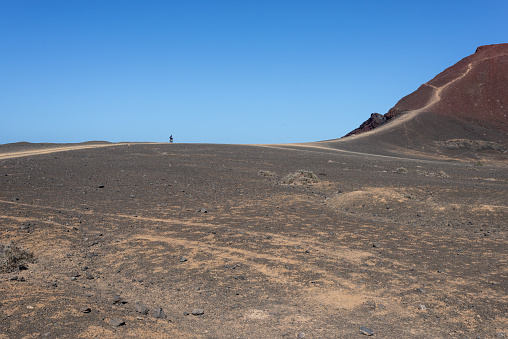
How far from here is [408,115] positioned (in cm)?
6256

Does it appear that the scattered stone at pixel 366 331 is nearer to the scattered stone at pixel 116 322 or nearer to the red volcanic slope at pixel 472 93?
the scattered stone at pixel 116 322

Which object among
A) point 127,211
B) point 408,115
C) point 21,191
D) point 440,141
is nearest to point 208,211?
point 127,211

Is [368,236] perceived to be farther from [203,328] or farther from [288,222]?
[203,328]

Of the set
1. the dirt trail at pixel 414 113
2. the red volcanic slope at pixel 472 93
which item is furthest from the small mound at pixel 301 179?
the red volcanic slope at pixel 472 93

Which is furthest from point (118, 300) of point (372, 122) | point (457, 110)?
point (372, 122)

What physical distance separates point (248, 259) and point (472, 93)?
68.7 meters

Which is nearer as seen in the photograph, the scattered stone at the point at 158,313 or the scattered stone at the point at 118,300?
the scattered stone at the point at 158,313

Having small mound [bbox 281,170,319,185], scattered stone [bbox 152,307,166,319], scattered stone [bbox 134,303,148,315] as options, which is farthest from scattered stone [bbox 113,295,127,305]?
small mound [bbox 281,170,319,185]

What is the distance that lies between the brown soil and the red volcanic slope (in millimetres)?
49852

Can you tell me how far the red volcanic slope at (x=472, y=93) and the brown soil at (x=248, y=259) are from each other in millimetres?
49852

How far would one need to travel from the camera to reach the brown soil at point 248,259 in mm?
5754

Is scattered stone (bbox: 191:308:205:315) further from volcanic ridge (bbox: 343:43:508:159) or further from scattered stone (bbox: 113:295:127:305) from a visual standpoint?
volcanic ridge (bbox: 343:43:508:159)

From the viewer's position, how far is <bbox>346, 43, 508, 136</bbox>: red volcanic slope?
198 feet

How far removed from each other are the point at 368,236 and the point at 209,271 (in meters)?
4.56
